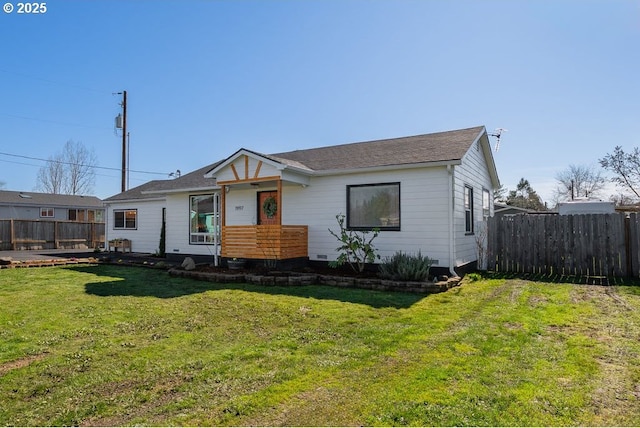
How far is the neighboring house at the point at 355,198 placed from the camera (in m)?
9.19

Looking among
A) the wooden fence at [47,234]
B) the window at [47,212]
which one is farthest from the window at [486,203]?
the window at [47,212]

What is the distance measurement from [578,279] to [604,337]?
215 inches

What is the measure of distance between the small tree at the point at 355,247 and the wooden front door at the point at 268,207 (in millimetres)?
2294

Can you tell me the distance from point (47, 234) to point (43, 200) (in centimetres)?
751

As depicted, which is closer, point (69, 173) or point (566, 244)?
point (566, 244)

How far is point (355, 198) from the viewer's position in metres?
10.3

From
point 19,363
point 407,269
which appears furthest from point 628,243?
point 19,363

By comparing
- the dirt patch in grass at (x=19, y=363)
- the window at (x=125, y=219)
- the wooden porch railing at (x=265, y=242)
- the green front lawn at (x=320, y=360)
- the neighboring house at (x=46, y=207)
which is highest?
the neighboring house at (x=46, y=207)

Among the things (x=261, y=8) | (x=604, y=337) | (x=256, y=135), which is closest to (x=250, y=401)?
(x=604, y=337)

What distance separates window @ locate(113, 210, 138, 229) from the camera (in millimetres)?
17638

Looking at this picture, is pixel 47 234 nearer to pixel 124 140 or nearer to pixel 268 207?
pixel 124 140

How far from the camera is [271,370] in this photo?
3424 millimetres

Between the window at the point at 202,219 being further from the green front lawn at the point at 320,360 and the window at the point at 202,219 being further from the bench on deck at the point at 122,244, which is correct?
the green front lawn at the point at 320,360

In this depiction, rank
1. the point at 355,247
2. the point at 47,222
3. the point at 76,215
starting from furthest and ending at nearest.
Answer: the point at 76,215 < the point at 47,222 < the point at 355,247
